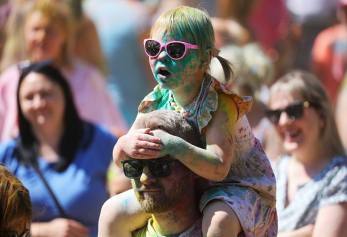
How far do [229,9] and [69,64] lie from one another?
8.61ft

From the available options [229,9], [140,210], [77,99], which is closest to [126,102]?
[77,99]

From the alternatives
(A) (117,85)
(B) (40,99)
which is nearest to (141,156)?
(B) (40,99)

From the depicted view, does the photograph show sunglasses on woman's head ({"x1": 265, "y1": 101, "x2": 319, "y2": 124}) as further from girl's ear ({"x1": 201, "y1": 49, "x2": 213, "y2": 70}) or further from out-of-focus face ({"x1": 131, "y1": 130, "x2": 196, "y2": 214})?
out-of-focus face ({"x1": 131, "y1": 130, "x2": 196, "y2": 214})

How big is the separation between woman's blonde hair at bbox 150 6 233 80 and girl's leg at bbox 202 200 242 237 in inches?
27.8

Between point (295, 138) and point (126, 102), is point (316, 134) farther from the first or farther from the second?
point (126, 102)

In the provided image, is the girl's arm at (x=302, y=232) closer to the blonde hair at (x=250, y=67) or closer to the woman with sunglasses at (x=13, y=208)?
the woman with sunglasses at (x=13, y=208)

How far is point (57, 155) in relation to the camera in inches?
173

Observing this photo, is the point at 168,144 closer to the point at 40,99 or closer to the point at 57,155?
the point at 57,155

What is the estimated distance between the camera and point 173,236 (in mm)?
2301

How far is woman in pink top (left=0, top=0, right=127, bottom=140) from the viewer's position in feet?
18.1

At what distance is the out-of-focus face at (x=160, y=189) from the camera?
2143mm

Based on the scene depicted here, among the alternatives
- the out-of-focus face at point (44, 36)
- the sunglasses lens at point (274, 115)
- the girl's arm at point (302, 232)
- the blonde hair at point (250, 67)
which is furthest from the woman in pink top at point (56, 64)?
the girl's arm at point (302, 232)

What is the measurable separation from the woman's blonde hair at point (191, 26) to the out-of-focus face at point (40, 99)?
2398 mm

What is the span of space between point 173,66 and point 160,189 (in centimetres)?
57
